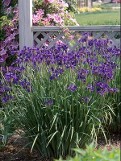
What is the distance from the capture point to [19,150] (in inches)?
185

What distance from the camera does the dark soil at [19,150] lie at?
4492mm

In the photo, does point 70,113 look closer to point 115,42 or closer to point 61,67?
point 61,67

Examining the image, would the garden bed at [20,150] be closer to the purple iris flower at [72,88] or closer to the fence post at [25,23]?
the purple iris flower at [72,88]

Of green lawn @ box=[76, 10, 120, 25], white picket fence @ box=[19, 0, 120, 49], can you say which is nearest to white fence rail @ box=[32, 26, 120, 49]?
white picket fence @ box=[19, 0, 120, 49]

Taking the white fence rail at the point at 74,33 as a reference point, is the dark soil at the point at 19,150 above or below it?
below

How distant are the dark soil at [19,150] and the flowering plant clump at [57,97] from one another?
159 millimetres

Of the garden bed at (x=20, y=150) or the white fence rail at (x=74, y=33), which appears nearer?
the garden bed at (x=20, y=150)

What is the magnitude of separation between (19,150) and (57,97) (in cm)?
88

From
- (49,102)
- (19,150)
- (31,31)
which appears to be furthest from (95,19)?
(49,102)

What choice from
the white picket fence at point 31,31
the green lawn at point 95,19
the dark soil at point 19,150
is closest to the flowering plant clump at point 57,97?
the dark soil at point 19,150

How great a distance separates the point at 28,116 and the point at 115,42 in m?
2.28

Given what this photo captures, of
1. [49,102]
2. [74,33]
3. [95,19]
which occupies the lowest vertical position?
[95,19]

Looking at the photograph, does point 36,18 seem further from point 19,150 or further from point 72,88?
point 72,88

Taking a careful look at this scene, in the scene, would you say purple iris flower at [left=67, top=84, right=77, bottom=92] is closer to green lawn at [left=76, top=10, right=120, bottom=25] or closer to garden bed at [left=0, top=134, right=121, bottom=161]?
garden bed at [left=0, top=134, right=121, bottom=161]
